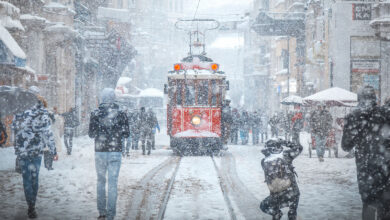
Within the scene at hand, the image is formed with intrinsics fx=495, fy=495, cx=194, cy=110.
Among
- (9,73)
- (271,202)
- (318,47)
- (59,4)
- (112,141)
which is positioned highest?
(59,4)

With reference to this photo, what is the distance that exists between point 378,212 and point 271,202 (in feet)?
4.80

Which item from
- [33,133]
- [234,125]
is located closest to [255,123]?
[234,125]

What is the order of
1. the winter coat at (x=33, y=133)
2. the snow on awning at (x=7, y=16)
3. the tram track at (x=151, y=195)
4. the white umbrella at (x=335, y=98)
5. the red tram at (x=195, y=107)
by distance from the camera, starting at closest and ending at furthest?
the winter coat at (x=33, y=133), the tram track at (x=151, y=195), the red tram at (x=195, y=107), the white umbrella at (x=335, y=98), the snow on awning at (x=7, y=16)

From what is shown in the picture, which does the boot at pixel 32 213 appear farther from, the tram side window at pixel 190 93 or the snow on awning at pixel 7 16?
the snow on awning at pixel 7 16

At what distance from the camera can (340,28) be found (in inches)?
1065

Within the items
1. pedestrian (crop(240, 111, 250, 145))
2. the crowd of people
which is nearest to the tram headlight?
pedestrian (crop(240, 111, 250, 145))

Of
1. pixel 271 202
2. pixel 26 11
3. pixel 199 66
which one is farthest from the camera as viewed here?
pixel 26 11

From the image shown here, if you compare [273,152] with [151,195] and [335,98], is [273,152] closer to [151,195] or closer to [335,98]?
[151,195]

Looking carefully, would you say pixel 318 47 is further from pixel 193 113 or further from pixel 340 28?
pixel 193 113

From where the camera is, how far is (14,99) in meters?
10.2

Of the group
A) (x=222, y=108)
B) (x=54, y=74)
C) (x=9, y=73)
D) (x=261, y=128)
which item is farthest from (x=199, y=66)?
(x=54, y=74)

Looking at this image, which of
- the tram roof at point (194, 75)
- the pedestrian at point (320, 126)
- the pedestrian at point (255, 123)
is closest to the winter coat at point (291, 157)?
the pedestrian at point (320, 126)

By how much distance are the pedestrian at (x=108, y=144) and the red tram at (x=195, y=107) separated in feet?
33.1

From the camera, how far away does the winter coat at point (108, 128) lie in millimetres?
6500
